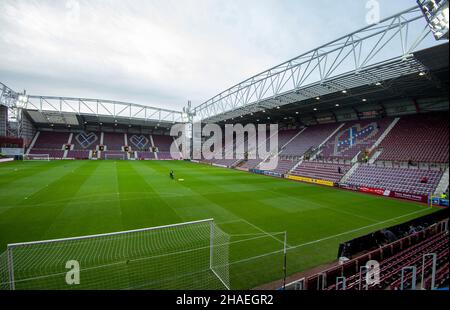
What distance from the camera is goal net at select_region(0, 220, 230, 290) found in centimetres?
638

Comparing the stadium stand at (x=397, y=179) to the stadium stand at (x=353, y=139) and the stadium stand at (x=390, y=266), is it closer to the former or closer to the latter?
the stadium stand at (x=353, y=139)

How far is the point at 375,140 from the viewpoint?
87.0ft

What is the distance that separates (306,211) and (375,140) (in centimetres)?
1840

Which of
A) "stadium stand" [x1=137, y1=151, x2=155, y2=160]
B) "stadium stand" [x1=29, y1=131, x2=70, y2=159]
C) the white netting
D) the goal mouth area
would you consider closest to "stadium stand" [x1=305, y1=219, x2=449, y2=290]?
the white netting

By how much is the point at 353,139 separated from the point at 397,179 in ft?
33.4

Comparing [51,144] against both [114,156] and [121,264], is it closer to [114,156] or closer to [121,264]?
[114,156]

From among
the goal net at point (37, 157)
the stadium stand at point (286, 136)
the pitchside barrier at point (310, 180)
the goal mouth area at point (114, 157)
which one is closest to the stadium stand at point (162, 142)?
the goal mouth area at point (114, 157)

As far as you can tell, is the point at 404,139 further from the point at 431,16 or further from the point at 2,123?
the point at 2,123

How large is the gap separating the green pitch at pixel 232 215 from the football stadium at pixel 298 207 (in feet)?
0.27

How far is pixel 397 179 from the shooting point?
20.5 m

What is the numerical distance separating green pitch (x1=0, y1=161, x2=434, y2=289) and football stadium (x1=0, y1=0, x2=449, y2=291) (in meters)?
0.08

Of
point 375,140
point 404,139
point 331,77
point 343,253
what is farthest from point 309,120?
point 343,253

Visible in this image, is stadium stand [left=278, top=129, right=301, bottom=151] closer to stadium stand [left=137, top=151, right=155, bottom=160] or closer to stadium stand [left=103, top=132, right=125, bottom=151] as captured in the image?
stadium stand [left=137, top=151, right=155, bottom=160]

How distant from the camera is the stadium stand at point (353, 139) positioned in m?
27.2
